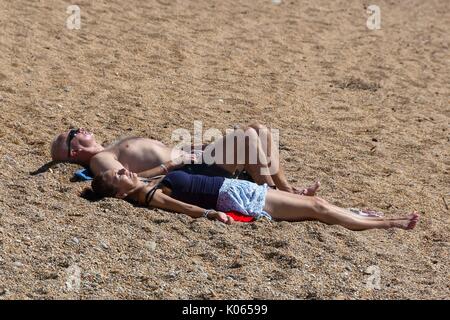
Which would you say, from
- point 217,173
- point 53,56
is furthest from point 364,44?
point 217,173

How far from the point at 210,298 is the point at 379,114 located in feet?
13.7

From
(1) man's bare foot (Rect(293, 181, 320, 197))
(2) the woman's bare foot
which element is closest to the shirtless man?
(1) man's bare foot (Rect(293, 181, 320, 197))

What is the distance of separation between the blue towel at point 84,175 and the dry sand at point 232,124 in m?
0.09

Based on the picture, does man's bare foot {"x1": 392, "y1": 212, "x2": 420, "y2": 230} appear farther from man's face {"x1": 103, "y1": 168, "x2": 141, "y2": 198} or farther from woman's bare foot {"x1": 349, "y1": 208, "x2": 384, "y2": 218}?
man's face {"x1": 103, "y1": 168, "x2": 141, "y2": 198}

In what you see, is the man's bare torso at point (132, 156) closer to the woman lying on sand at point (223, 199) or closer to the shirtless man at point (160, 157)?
the shirtless man at point (160, 157)

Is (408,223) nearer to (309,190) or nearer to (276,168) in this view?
(309,190)

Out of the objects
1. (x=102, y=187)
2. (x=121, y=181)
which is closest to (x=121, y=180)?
(x=121, y=181)

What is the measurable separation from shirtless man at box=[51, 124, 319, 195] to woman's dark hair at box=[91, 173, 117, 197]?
0.63ft

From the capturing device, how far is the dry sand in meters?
4.73

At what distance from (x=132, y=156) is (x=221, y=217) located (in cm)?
84

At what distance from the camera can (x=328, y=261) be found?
16.3ft

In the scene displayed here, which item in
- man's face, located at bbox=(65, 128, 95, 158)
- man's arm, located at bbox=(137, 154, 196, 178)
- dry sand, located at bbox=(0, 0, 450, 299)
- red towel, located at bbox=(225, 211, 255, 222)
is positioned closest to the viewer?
dry sand, located at bbox=(0, 0, 450, 299)

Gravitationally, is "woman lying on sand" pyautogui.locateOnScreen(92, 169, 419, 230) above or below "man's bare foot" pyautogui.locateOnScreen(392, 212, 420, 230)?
above
